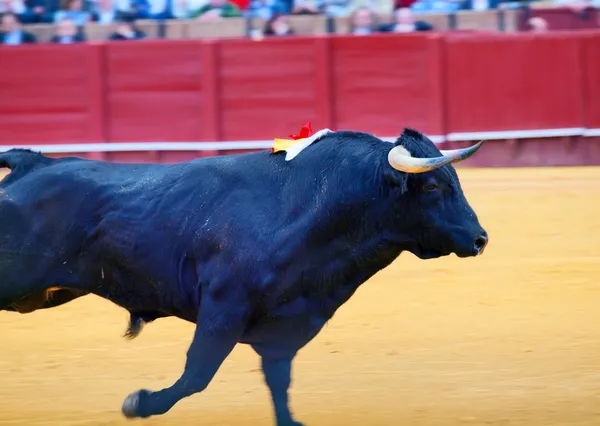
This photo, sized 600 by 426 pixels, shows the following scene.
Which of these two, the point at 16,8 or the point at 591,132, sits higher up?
the point at 16,8

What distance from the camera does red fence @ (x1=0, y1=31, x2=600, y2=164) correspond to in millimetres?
13352

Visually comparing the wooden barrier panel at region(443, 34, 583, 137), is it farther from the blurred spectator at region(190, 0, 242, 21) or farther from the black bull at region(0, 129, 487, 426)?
the black bull at region(0, 129, 487, 426)

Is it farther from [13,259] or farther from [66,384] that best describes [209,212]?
[66,384]

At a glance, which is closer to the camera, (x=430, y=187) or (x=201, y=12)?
(x=430, y=187)

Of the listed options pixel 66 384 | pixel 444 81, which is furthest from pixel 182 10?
pixel 66 384

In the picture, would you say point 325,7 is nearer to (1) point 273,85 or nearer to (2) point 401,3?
(2) point 401,3

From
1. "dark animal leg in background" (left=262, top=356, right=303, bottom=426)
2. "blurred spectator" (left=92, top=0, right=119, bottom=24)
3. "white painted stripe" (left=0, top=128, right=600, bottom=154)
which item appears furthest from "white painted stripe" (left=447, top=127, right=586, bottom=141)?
"dark animal leg in background" (left=262, top=356, right=303, bottom=426)

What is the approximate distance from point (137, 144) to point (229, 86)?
49.5 inches

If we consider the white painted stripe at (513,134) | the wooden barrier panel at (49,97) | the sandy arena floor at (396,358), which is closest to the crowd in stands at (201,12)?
the wooden barrier panel at (49,97)

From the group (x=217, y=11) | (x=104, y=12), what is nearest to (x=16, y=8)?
(x=104, y=12)

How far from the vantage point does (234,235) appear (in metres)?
4.01

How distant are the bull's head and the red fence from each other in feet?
30.8

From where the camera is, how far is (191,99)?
1370cm

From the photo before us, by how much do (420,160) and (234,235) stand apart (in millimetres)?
682
